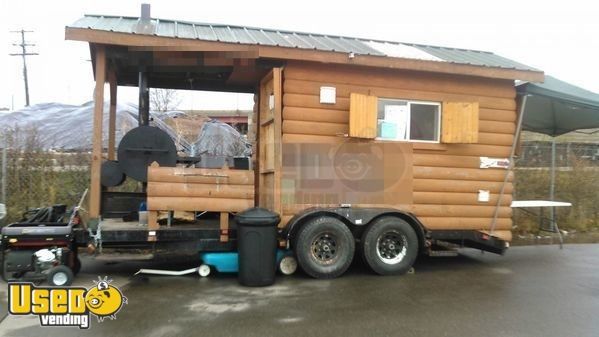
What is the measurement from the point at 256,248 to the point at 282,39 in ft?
11.8

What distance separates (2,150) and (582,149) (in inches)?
557

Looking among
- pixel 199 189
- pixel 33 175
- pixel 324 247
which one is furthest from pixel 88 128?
pixel 324 247

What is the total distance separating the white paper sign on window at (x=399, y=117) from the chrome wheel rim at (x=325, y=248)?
2.14 metres

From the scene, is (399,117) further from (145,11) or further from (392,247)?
(145,11)

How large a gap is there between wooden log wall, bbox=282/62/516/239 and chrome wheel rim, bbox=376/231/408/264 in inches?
25.3

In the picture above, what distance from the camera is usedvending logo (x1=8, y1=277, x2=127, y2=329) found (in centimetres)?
457

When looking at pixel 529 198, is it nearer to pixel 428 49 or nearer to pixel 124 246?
pixel 428 49

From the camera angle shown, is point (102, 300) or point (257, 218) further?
Result: point (257, 218)

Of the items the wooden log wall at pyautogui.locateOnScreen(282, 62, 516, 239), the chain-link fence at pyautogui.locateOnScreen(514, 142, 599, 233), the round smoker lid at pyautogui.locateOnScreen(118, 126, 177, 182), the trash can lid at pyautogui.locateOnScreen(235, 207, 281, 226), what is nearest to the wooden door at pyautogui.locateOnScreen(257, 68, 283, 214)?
the wooden log wall at pyautogui.locateOnScreen(282, 62, 516, 239)

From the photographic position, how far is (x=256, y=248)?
23.5 feet

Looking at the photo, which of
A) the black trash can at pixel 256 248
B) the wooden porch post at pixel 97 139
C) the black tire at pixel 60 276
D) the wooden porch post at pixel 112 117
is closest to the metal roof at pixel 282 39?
the wooden porch post at pixel 97 139

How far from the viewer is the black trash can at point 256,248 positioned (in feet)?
23.5

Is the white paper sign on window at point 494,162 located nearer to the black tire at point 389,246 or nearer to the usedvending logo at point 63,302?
the black tire at point 389,246

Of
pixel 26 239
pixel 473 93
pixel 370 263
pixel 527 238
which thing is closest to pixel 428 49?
pixel 473 93
